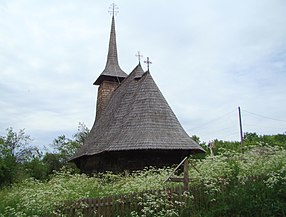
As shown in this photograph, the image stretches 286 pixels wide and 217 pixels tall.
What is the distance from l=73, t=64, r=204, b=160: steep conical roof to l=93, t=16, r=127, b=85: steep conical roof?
756 cm

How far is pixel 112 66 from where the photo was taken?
25234mm

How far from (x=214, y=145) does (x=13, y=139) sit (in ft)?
42.9

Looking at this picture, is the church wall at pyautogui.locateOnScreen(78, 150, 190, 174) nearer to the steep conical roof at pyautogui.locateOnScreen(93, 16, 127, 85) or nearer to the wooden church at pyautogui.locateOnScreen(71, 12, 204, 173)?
the wooden church at pyautogui.locateOnScreen(71, 12, 204, 173)

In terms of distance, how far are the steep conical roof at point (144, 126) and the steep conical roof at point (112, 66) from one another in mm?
7556

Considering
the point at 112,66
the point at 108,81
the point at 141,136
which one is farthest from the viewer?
the point at 112,66

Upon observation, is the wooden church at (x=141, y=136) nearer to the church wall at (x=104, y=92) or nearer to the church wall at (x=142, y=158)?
the church wall at (x=142, y=158)

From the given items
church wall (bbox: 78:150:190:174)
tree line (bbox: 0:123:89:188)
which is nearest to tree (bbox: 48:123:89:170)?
tree line (bbox: 0:123:89:188)

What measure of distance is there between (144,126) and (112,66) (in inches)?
497

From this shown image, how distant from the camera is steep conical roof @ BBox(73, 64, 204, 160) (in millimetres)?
12688

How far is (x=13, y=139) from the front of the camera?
2353 centimetres

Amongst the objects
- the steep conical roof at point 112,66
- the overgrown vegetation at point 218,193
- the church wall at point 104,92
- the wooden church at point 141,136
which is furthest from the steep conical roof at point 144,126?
the steep conical roof at point 112,66

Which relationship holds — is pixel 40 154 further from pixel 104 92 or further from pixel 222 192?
pixel 222 192

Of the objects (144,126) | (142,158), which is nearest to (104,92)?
(144,126)

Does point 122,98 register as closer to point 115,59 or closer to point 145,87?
point 145,87
